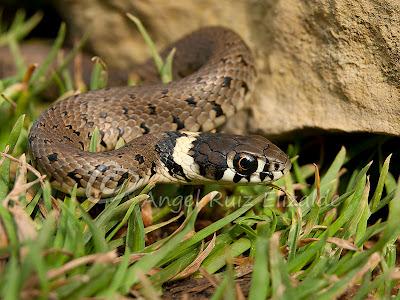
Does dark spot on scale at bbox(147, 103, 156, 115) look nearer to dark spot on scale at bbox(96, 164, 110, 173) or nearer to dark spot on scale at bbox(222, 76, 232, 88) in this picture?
dark spot on scale at bbox(222, 76, 232, 88)

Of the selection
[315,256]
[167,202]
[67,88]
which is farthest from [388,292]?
[67,88]

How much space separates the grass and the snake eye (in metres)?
0.23

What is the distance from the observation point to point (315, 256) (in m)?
3.47

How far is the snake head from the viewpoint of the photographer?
415 cm

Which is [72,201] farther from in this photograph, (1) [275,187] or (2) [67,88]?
(2) [67,88]

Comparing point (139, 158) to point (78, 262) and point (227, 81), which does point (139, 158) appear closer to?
point (227, 81)

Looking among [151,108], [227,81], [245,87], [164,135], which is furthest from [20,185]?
[245,87]

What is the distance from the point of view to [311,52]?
467 centimetres

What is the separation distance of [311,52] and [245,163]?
1253mm

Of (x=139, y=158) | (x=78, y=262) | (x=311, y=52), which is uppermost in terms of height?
(x=311, y=52)

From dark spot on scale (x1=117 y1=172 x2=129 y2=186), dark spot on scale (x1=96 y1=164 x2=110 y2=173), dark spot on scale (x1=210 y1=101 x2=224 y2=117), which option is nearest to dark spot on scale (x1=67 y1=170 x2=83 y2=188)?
dark spot on scale (x1=96 y1=164 x2=110 y2=173)

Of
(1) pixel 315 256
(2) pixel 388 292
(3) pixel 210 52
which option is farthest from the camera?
(3) pixel 210 52

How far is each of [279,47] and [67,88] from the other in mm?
2251

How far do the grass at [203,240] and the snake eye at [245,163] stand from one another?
23 centimetres
